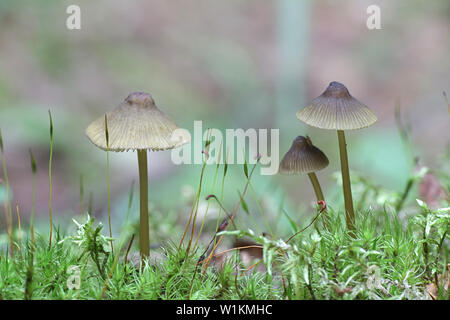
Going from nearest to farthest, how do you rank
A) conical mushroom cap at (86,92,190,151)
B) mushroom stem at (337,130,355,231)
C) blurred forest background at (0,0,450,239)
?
conical mushroom cap at (86,92,190,151) < mushroom stem at (337,130,355,231) < blurred forest background at (0,0,450,239)

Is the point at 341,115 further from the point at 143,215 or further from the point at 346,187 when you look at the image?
the point at 143,215

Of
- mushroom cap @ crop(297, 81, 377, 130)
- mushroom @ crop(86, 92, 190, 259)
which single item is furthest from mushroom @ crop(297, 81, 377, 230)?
mushroom @ crop(86, 92, 190, 259)

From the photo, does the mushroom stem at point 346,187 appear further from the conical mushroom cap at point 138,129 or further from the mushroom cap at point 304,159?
the conical mushroom cap at point 138,129

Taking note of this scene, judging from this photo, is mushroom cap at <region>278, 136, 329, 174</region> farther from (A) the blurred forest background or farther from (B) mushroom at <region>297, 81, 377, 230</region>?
(A) the blurred forest background

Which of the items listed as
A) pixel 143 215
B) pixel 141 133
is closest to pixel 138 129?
pixel 141 133

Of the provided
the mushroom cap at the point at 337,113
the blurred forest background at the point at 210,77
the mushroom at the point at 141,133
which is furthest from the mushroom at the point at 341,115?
the blurred forest background at the point at 210,77

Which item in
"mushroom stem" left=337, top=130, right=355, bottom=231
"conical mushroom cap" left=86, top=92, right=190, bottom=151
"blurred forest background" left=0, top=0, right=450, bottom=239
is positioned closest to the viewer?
"conical mushroom cap" left=86, top=92, right=190, bottom=151

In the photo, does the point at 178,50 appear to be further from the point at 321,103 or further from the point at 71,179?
the point at 321,103

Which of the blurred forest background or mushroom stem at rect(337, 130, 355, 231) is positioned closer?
mushroom stem at rect(337, 130, 355, 231)
